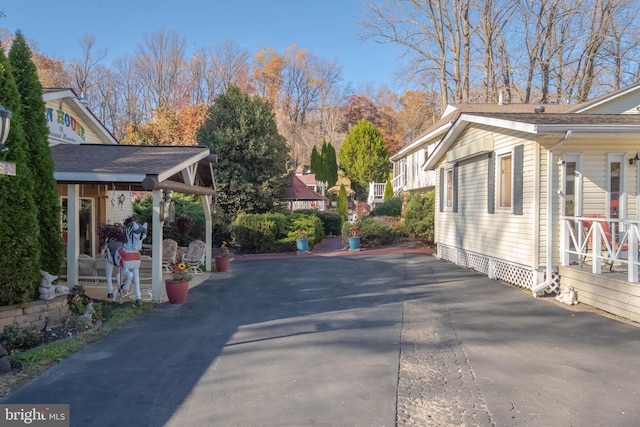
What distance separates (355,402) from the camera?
4359mm

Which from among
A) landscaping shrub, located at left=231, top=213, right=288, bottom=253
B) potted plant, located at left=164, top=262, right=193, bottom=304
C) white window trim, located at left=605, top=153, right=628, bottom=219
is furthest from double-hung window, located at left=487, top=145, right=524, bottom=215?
landscaping shrub, located at left=231, top=213, right=288, bottom=253

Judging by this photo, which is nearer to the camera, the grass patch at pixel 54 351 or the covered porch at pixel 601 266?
the grass patch at pixel 54 351

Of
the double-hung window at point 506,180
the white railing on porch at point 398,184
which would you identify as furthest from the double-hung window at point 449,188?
the white railing on porch at point 398,184

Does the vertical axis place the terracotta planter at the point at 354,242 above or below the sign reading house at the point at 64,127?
below

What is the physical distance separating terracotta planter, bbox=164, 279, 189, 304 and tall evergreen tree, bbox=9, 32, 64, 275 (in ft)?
6.36

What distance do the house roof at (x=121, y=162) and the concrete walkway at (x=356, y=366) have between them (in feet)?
8.56

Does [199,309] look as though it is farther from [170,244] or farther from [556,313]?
[556,313]

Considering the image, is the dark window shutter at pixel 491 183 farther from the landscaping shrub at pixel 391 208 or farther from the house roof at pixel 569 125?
the landscaping shrub at pixel 391 208

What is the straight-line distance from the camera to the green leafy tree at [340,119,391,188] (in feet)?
149

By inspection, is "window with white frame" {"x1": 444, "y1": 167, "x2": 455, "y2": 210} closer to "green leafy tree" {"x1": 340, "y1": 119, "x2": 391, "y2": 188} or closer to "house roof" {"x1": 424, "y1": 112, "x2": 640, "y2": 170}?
"house roof" {"x1": 424, "y1": 112, "x2": 640, "y2": 170}

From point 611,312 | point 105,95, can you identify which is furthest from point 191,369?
point 105,95

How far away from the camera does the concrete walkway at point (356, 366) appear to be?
4.16 metres

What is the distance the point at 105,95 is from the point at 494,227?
38878 mm

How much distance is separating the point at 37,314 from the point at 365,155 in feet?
131
